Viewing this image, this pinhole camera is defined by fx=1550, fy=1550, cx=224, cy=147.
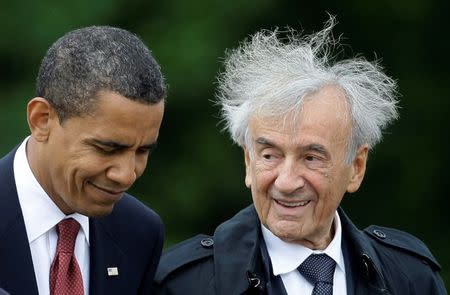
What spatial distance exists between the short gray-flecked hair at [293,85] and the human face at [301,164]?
4 cm

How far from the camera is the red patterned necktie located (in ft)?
16.9

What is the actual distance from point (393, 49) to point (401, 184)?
93 centimetres

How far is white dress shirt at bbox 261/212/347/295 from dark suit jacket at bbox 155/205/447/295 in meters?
0.03

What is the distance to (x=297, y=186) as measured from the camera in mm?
5426

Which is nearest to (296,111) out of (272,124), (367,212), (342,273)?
(272,124)

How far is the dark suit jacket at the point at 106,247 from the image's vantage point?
5121 mm

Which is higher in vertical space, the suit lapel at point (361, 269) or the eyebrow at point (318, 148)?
the eyebrow at point (318, 148)

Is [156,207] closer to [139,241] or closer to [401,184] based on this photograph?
[401,184]

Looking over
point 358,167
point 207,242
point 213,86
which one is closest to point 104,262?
point 207,242

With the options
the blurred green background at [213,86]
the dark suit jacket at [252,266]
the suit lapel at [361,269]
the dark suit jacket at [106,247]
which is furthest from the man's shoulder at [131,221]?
the blurred green background at [213,86]

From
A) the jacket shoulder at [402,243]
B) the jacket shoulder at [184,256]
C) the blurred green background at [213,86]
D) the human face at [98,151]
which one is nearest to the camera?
the human face at [98,151]

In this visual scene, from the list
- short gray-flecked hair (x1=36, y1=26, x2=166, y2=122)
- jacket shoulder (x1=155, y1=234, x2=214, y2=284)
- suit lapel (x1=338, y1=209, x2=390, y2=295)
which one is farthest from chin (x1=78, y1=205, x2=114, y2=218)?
suit lapel (x1=338, y1=209, x2=390, y2=295)

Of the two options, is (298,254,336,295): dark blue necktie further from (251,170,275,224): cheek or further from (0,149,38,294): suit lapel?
(0,149,38,294): suit lapel

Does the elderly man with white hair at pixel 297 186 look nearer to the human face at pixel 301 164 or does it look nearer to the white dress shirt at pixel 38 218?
the human face at pixel 301 164
